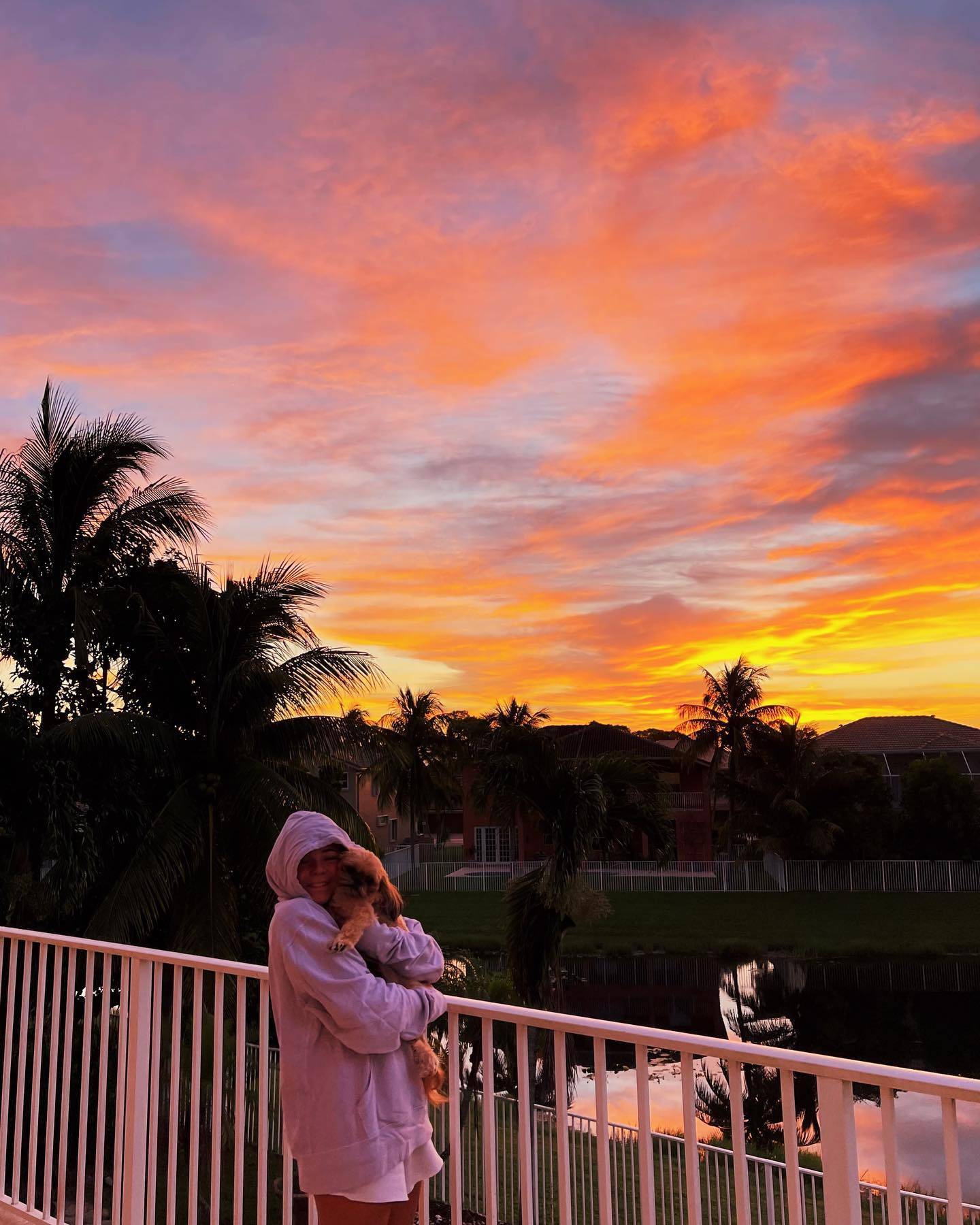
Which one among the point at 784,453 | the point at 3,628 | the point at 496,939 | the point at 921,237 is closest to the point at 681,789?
the point at 496,939

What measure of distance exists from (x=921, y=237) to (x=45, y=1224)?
18095 millimetres

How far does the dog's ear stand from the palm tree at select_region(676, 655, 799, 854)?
146 feet

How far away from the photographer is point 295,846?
2420mm

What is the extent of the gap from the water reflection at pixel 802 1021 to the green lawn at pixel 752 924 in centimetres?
100

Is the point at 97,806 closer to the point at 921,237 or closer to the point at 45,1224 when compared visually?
the point at 45,1224

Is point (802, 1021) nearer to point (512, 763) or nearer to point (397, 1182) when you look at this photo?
point (512, 763)

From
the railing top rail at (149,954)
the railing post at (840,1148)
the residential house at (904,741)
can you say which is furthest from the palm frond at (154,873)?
the residential house at (904,741)

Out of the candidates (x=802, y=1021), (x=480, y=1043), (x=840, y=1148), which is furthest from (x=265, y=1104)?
(x=802, y=1021)

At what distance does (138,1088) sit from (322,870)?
143cm

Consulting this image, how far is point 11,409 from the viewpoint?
17562 millimetres

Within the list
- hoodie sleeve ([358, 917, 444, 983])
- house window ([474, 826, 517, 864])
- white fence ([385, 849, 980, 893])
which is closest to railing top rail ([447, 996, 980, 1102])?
hoodie sleeve ([358, 917, 444, 983])

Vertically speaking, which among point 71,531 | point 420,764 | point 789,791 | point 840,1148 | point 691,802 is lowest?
point 840,1148

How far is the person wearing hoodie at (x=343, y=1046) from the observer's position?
229cm

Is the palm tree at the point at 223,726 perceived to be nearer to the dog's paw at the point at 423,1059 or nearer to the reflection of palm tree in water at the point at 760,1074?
the reflection of palm tree in water at the point at 760,1074
